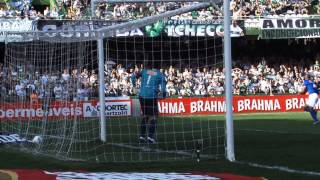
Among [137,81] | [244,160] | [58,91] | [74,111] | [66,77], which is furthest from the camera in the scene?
[137,81]

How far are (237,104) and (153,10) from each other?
26.7 ft

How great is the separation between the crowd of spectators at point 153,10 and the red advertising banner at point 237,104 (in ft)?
14.1

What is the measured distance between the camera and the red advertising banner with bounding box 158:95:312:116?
117 ft

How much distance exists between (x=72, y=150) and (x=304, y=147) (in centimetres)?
528

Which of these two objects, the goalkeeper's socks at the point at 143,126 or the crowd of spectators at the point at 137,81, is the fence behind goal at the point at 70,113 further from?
the goalkeeper's socks at the point at 143,126

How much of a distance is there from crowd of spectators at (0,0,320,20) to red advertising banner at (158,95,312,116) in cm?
430

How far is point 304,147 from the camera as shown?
16078 mm

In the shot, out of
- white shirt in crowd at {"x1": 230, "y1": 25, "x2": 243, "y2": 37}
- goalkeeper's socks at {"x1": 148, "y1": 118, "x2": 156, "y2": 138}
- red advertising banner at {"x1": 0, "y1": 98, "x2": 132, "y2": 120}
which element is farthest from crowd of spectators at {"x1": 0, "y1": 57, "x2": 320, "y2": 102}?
goalkeeper's socks at {"x1": 148, "y1": 118, "x2": 156, "y2": 138}

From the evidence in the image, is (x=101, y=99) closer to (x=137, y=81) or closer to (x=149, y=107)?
(x=149, y=107)

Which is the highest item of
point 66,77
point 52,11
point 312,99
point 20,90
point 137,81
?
point 52,11

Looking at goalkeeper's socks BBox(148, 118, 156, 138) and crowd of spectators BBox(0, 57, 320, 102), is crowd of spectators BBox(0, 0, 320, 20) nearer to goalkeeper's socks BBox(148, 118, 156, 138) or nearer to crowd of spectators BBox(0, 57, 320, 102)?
crowd of spectators BBox(0, 57, 320, 102)

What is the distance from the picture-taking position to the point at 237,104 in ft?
125

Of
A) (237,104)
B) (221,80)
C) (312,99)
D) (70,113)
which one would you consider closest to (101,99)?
(70,113)

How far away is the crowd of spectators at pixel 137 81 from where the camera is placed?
848 inches
